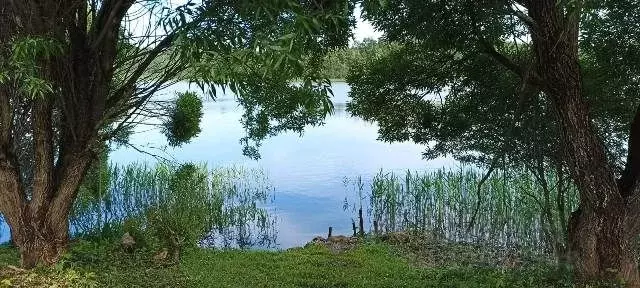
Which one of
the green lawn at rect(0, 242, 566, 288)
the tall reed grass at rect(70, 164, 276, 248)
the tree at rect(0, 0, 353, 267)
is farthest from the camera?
the tall reed grass at rect(70, 164, 276, 248)

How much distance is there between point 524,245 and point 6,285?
5.12 meters

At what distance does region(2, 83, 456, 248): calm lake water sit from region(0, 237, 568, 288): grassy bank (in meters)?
1.43

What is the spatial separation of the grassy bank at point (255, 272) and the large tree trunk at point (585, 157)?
363 mm

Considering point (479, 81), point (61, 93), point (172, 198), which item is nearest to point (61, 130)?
point (61, 93)

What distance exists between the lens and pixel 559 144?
13.8ft

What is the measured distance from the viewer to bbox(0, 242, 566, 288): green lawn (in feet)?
12.9

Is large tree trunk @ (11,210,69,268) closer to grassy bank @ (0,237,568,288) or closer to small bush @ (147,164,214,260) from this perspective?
grassy bank @ (0,237,568,288)

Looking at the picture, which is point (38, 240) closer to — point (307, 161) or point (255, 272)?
point (255, 272)

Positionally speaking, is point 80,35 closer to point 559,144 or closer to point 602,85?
point 559,144

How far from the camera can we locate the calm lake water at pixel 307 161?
28.4 feet

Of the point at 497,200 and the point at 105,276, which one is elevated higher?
the point at 497,200

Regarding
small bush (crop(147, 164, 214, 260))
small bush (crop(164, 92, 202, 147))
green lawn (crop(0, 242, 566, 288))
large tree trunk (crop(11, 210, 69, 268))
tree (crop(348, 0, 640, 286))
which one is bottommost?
green lawn (crop(0, 242, 566, 288))

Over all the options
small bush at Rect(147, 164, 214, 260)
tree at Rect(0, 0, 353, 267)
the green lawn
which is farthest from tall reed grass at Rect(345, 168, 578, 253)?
tree at Rect(0, 0, 353, 267)

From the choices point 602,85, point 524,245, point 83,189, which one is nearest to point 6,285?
point 83,189
